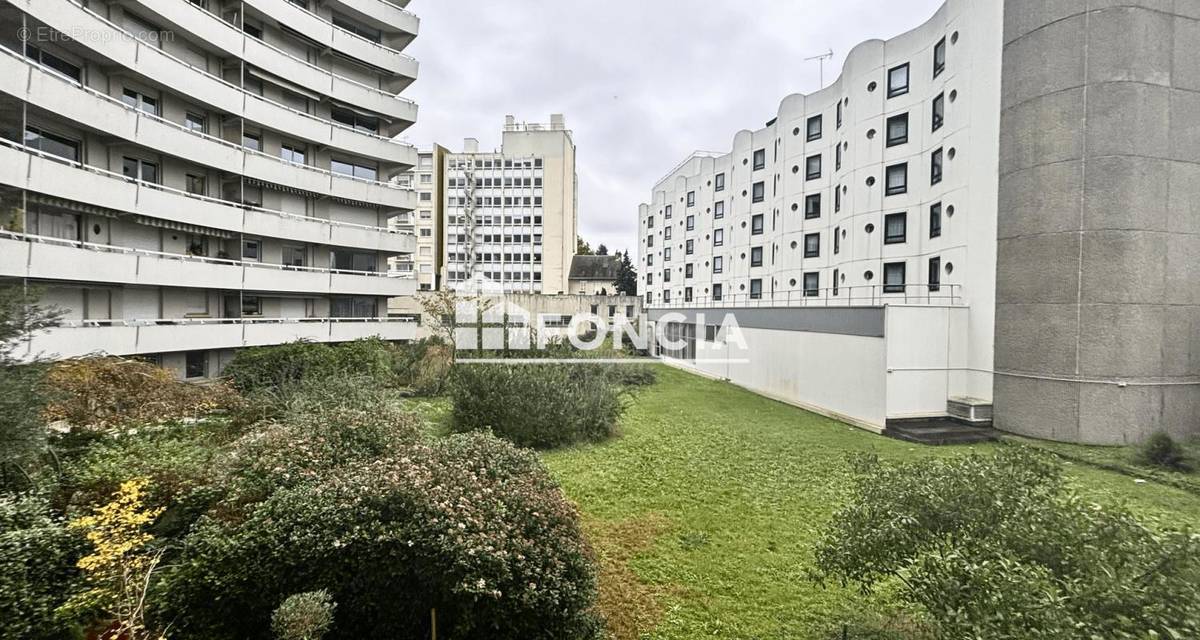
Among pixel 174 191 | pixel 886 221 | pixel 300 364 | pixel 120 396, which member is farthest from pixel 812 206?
pixel 174 191

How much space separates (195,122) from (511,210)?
1345 inches

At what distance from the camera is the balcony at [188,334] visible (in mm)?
12992

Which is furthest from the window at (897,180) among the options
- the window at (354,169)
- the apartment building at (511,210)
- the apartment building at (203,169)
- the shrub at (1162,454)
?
the apartment building at (511,210)

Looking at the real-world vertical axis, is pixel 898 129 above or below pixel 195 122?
above

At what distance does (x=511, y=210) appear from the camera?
52031mm

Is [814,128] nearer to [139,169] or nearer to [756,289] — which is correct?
[756,289]

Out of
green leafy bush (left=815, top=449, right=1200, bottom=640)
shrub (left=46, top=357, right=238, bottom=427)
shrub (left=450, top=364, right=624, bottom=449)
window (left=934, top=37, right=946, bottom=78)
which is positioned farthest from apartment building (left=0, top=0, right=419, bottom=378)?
window (left=934, top=37, right=946, bottom=78)

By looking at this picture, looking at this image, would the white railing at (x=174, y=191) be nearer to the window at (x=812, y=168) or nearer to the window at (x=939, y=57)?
the window at (x=812, y=168)

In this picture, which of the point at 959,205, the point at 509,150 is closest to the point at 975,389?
the point at 959,205

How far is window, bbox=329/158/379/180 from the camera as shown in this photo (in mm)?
24078

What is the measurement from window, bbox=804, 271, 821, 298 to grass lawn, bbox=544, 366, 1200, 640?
28.6 ft

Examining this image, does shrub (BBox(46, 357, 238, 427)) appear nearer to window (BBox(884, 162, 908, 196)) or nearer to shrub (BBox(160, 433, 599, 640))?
shrub (BBox(160, 433, 599, 640))

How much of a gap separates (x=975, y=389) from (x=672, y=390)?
10.4m

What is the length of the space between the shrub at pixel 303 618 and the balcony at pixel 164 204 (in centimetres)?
1543
